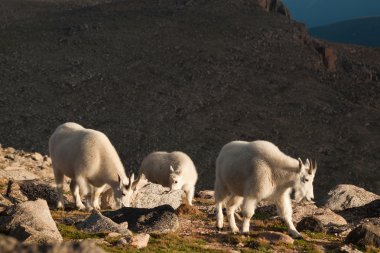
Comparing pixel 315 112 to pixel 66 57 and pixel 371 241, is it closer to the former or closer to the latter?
pixel 66 57

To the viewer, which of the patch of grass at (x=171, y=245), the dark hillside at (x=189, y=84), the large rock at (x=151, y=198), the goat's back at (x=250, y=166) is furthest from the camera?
the dark hillside at (x=189, y=84)

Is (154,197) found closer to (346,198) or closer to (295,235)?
(295,235)

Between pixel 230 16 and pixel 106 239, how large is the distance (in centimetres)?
7306

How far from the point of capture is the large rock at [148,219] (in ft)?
44.6

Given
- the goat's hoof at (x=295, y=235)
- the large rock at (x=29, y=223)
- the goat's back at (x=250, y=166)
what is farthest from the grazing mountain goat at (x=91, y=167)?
the goat's hoof at (x=295, y=235)

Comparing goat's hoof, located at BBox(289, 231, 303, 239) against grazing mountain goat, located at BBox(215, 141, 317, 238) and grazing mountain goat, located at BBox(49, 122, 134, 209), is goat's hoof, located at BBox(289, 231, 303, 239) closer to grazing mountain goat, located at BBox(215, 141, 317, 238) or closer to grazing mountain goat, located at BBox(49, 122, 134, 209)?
grazing mountain goat, located at BBox(215, 141, 317, 238)

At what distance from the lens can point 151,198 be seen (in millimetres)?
17891

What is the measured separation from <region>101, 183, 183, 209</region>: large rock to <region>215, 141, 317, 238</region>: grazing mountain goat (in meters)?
3.83

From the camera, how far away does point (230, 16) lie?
82312 mm

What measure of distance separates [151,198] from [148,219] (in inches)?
156

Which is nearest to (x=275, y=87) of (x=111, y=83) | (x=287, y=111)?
(x=287, y=111)

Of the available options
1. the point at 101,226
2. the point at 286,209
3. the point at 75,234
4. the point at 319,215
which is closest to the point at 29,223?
the point at 75,234

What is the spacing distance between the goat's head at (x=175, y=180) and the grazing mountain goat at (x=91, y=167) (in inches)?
178

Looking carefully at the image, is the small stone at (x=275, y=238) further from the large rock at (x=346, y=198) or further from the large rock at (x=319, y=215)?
the large rock at (x=346, y=198)
